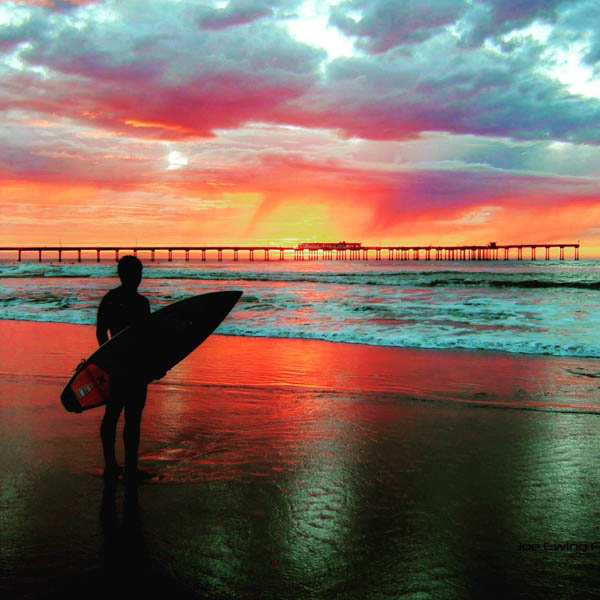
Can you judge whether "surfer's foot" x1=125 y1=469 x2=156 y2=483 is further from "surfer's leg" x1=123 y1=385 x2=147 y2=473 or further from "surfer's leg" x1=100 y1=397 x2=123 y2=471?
"surfer's leg" x1=100 y1=397 x2=123 y2=471

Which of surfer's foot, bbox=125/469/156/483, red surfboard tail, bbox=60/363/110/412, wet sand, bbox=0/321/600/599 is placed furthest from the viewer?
red surfboard tail, bbox=60/363/110/412

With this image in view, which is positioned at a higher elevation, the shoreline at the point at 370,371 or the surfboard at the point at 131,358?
the surfboard at the point at 131,358

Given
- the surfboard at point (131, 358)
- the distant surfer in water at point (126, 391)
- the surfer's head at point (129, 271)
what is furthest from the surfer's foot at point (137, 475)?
the surfer's head at point (129, 271)

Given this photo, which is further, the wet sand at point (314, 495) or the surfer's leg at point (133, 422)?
the surfer's leg at point (133, 422)

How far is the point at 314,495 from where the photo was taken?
3.56 meters

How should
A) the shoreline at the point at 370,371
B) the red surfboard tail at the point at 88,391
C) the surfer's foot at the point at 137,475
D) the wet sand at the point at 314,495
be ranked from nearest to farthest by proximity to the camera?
the wet sand at the point at 314,495, the surfer's foot at the point at 137,475, the red surfboard tail at the point at 88,391, the shoreline at the point at 370,371

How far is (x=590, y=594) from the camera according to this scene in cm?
250

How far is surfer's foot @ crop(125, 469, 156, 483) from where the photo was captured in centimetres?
383

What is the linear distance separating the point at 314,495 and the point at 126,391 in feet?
4.61

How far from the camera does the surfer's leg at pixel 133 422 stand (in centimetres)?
388

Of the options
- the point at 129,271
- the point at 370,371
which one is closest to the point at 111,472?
the point at 129,271

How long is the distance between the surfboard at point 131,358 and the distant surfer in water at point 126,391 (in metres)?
0.07

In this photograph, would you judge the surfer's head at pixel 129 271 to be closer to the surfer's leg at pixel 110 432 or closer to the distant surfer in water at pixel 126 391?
the distant surfer in water at pixel 126 391

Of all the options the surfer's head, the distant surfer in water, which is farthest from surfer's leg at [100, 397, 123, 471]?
the surfer's head
